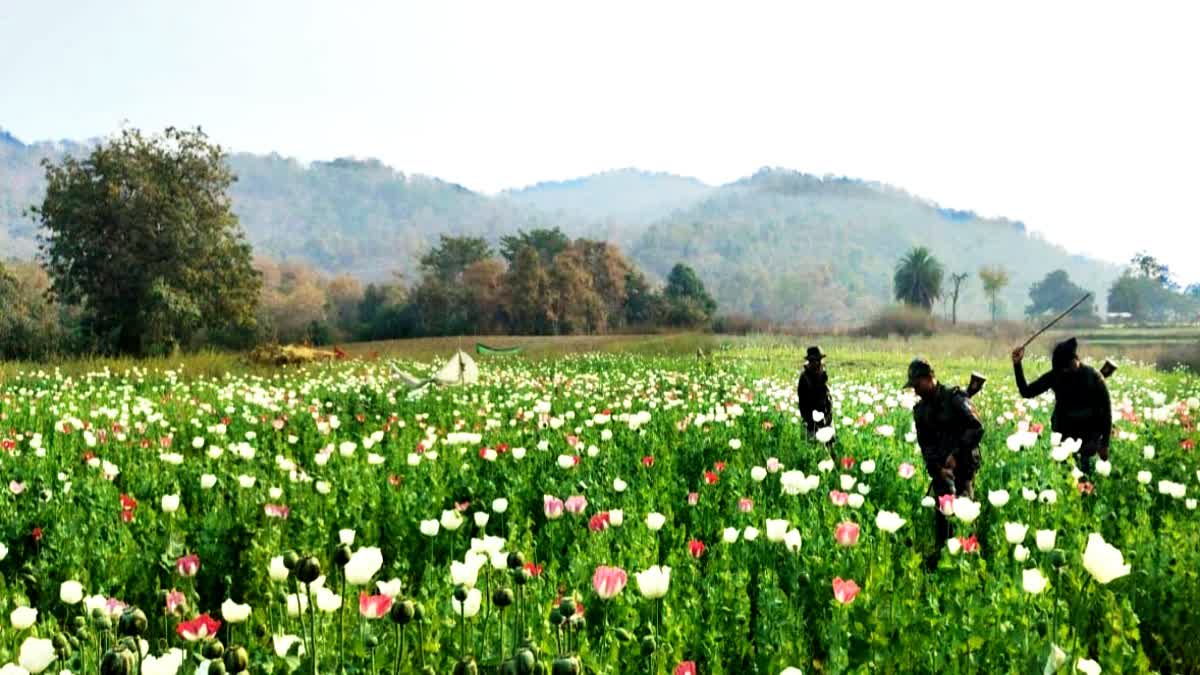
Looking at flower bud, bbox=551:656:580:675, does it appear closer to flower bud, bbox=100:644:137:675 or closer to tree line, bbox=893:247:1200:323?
flower bud, bbox=100:644:137:675

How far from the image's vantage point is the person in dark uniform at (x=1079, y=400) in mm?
7156

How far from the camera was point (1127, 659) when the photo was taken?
3727mm

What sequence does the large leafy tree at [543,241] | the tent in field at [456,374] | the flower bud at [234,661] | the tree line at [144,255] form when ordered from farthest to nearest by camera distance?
the large leafy tree at [543,241]
the tree line at [144,255]
the tent in field at [456,374]
the flower bud at [234,661]

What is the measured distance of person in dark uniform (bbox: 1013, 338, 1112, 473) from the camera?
7156 mm

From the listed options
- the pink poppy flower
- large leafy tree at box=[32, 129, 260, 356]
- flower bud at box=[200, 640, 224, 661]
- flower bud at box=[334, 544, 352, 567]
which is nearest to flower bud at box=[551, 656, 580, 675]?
flower bud at box=[200, 640, 224, 661]

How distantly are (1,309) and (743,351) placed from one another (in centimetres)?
3791

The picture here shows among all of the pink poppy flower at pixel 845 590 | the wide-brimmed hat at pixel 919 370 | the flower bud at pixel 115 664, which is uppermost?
the wide-brimmed hat at pixel 919 370

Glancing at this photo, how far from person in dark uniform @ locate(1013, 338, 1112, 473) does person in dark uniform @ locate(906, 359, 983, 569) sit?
1.80 meters

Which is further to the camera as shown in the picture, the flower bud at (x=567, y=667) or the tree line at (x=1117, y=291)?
the tree line at (x=1117, y=291)

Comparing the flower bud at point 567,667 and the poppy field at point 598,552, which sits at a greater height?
the flower bud at point 567,667

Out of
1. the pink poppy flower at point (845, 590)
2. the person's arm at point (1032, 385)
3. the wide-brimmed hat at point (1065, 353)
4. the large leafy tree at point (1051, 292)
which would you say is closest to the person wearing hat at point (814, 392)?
the person's arm at point (1032, 385)

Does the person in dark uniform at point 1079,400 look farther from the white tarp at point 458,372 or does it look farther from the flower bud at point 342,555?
the white tarp at point 458,372

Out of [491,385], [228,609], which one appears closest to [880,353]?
[491,385]

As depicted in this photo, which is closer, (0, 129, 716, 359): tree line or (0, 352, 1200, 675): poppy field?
(0, 352, 1200, 675): poppy field
